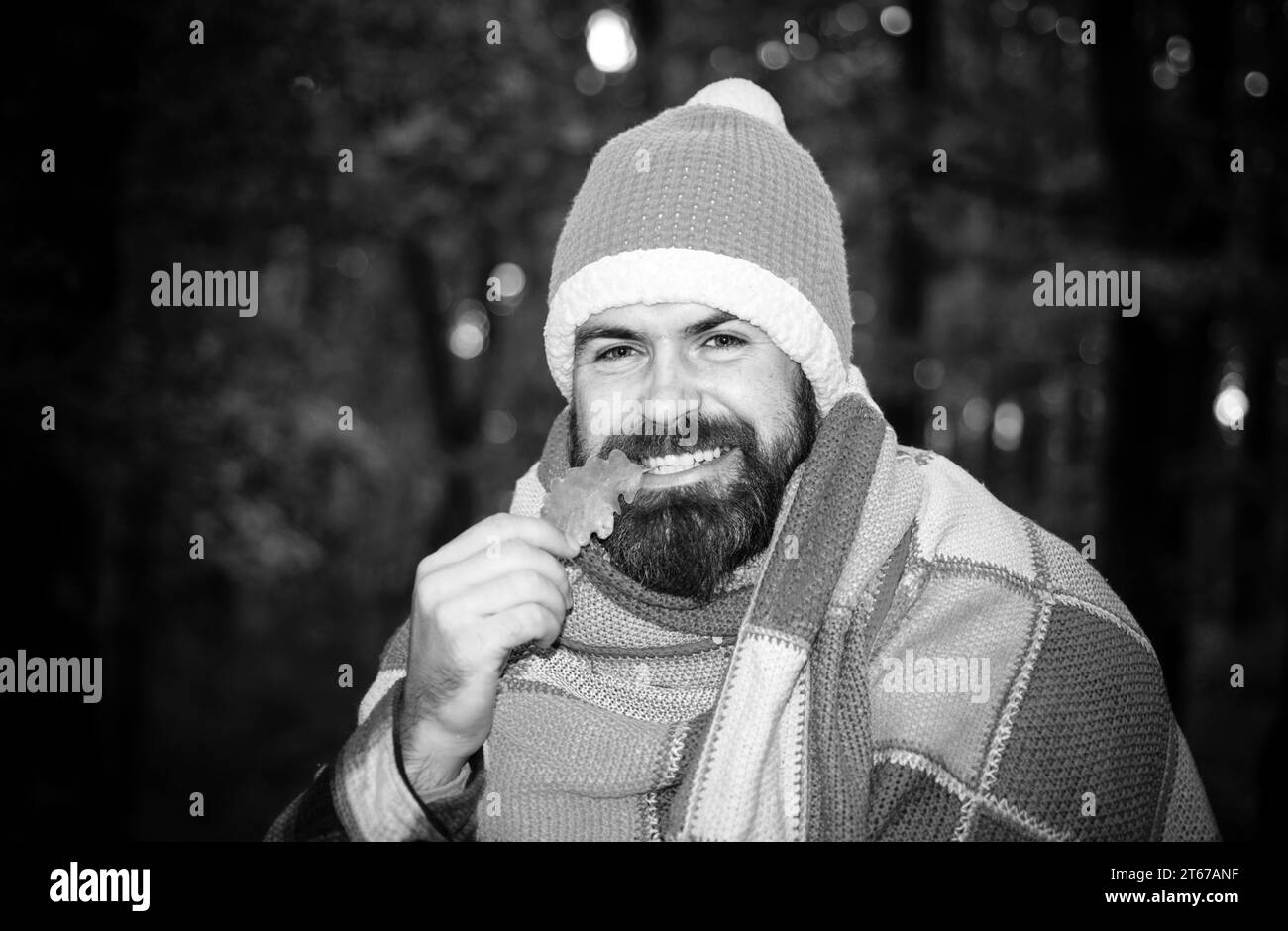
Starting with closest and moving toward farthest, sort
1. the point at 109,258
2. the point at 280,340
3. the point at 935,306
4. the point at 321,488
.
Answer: the point at 109,258 → the point at 280,340 → the point at 321,488 → the point at 935,306

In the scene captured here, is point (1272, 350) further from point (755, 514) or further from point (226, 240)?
point (226, 240)

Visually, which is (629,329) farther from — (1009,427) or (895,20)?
(1009,427)

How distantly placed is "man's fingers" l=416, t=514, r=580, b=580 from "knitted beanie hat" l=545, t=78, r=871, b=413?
79 centimetres

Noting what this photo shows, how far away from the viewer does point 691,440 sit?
2.60 m

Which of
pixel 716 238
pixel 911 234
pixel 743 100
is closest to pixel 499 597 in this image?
pixel 716 238

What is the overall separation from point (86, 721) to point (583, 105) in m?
6.40

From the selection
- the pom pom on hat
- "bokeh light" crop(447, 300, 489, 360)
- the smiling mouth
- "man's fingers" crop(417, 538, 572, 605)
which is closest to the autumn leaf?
the smiling mouth

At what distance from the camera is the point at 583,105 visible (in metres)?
8.42

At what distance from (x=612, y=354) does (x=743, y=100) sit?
3.55 feet

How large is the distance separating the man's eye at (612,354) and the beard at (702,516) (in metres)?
0.27

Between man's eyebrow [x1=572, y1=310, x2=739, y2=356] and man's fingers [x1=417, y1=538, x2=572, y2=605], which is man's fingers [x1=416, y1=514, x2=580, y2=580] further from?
man's eyebrow [x1=572, y1=310, x2=739, y2=356]

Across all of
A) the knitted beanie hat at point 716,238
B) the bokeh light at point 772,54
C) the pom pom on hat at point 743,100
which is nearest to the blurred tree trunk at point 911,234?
the bokeh light at point 772,54

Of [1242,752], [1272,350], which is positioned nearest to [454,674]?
[1272,350]

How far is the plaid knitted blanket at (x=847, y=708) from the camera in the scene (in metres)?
2.33
